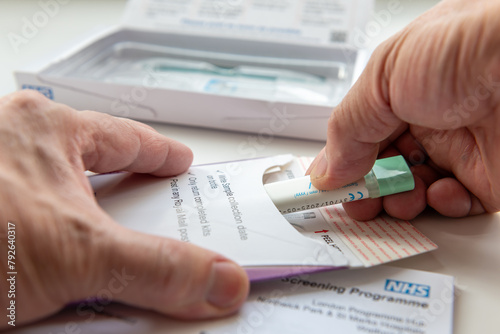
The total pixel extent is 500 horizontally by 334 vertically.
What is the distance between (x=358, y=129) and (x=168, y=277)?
23 cm

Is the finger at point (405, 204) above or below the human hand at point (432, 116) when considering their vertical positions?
below

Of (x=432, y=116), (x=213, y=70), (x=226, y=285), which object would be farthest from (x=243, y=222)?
(x=213, y=70)

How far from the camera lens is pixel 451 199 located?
1.48 feet

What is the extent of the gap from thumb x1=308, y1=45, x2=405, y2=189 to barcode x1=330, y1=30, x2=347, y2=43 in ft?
1.34

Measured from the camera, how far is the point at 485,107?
39 cm

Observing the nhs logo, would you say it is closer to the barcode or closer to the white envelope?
the white envelope

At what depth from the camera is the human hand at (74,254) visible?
11.6 inches

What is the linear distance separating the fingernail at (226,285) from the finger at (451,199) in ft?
0.78

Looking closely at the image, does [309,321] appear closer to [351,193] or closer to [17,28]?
[351,193]

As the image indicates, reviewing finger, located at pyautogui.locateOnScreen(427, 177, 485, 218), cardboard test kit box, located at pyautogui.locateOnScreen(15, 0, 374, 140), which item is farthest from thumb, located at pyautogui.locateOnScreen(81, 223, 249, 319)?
cardboard test kit box, located at pyautogui.locateOnScreen(15, 0, 374, 140)

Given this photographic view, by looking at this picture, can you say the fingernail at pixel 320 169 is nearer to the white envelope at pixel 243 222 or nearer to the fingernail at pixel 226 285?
the white envelope at pixel 243 222

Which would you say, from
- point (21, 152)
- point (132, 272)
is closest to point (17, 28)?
point (21, 152)

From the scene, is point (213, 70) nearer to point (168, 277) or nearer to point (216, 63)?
point (216, 63)

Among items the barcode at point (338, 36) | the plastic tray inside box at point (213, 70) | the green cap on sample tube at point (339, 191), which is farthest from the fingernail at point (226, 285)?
the barcode at point (338, 36)
